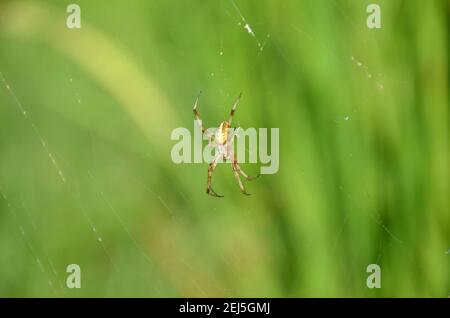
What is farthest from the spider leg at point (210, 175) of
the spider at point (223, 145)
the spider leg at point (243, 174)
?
the spider leg at point (243, 174)

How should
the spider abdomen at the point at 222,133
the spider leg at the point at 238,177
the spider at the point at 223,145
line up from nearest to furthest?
the spider leg at the point at 238,177
the spider at the point at 223,145
the spider abdomen at the point at 222,133

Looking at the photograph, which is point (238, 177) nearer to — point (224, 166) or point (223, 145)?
point (224, 166)

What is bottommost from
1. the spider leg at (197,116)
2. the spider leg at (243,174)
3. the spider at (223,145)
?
the spider leg at (243,174)

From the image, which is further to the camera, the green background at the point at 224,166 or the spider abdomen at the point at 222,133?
the spider abdomen at the point at 222,133

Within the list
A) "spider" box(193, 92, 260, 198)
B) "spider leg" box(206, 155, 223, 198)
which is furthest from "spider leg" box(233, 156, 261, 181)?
"spider leg" box(206, 155, 223, 198)

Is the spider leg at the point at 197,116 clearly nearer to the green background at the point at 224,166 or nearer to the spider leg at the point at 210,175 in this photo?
the green background at the point at 224,166

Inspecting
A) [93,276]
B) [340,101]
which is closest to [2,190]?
[93,276]

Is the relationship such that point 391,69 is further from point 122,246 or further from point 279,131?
point 122,246

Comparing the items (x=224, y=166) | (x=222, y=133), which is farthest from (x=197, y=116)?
(x=224, y=166)
